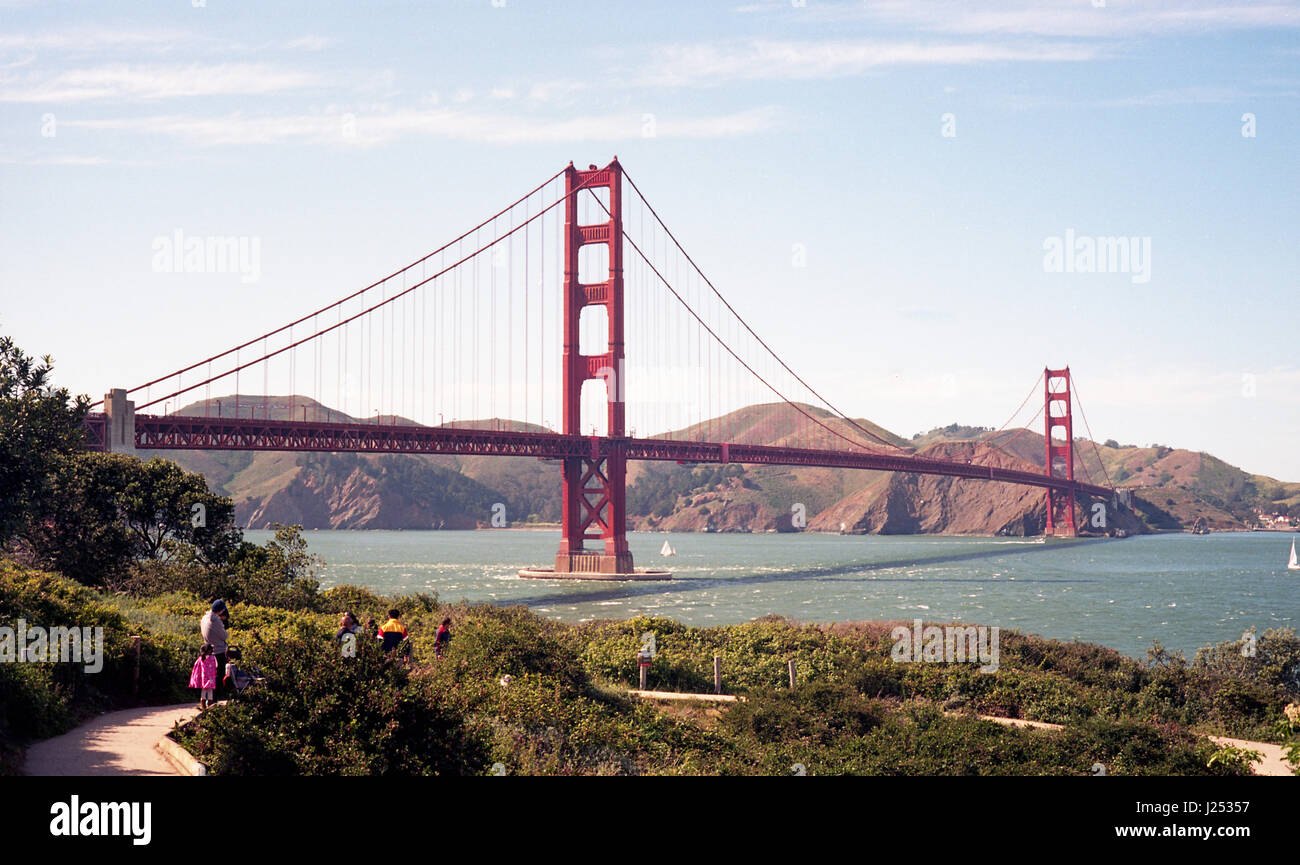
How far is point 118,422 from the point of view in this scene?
51.1 meters

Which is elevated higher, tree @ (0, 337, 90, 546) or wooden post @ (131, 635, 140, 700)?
tree @ (0, 337, 90, 546)

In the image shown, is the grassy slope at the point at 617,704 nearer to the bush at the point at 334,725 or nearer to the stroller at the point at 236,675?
the bush at the point at 334,725

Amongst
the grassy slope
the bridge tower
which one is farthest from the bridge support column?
the bridge tower

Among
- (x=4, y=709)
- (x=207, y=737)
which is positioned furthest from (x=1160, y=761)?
(x=4, y=709)

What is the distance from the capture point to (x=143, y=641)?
19250 mm

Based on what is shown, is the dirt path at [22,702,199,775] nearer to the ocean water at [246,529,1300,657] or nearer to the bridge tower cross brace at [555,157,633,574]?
the ocean water at [246,529,1300,657]

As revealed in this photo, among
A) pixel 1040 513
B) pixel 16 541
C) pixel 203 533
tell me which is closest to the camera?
pixel 16 541

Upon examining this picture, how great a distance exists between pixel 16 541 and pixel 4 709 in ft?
75.3

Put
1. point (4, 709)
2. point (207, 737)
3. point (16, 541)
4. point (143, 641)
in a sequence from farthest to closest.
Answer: point (16, 541), point (143, 641), point (4, 709), point (207, 737)

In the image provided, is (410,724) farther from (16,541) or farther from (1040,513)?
(1040,513)

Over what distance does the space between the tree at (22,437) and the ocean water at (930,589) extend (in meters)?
31.6

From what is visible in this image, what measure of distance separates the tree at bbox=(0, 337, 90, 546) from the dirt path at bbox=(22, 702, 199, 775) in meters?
4.21

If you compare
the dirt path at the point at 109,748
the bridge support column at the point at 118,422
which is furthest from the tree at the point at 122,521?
the dirt path at the point at 109,748

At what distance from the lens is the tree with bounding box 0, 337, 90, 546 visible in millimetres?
18484
